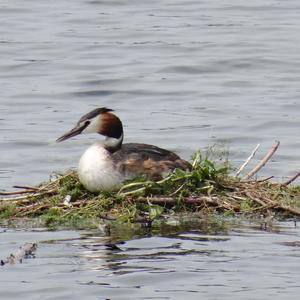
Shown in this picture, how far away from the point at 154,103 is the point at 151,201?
6915mm

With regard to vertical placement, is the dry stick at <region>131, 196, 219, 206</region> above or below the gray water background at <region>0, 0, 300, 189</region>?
below

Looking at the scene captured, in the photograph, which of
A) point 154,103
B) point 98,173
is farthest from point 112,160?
point 154,103

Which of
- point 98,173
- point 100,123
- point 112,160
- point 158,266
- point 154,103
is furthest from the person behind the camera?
point 154,103

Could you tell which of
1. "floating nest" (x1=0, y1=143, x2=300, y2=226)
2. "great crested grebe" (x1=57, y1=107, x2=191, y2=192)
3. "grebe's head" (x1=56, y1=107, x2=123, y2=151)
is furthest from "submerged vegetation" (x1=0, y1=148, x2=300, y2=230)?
"grebe's head" (x1=56, y1=107, x2=123, y2=151)

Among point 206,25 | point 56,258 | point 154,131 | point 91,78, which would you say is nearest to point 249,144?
point 154,131

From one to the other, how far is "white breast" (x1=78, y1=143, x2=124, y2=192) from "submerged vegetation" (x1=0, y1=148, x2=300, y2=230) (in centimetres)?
8

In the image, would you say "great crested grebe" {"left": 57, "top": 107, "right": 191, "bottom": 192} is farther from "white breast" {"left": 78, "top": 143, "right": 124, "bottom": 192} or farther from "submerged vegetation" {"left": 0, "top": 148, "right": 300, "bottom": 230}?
"submerged vegetation" {"left": 0, "top": 148, "right": 300, "bottom": 230}

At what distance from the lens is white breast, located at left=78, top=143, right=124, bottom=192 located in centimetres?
1174

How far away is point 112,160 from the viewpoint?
1190 centimetres

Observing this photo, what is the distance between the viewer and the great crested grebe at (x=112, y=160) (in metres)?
11.8

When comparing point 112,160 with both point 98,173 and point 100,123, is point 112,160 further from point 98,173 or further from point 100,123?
point 100,123

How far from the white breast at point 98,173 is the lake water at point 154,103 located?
2.17ft

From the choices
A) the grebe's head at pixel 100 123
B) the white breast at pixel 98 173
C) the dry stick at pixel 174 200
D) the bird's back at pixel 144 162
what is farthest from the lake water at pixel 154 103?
the grebe's head at pixel 100 123

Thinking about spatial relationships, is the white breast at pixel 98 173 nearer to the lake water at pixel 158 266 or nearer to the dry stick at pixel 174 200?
the dry stick at pixel 174 200
